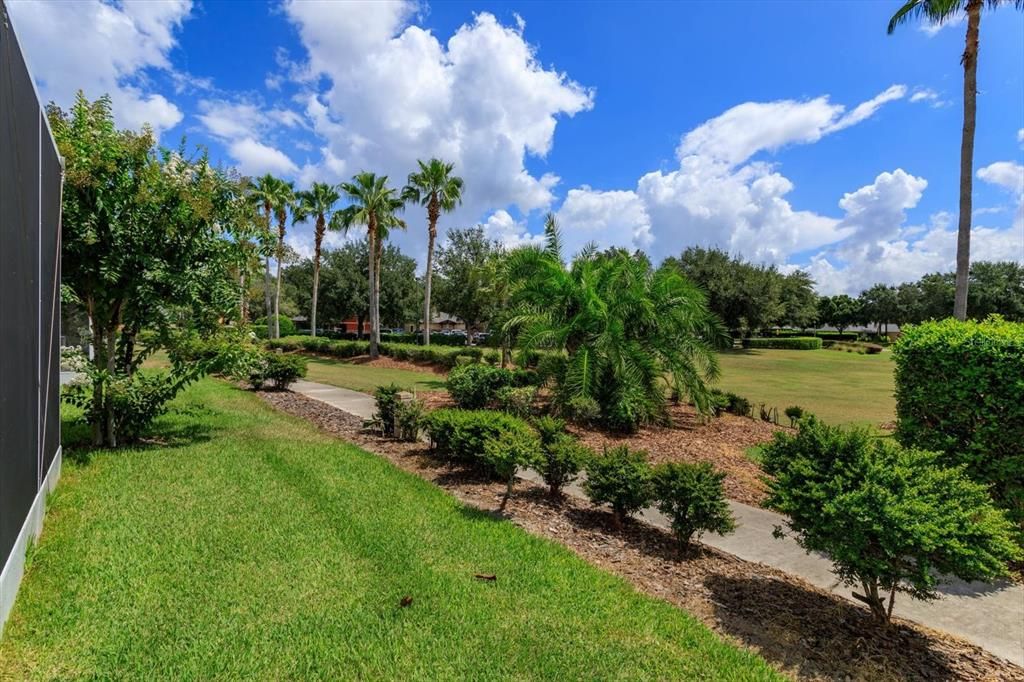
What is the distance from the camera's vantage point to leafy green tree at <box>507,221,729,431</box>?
1045cm

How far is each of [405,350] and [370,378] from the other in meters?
6.85

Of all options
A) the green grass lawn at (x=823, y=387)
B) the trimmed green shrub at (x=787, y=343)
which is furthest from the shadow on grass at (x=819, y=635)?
the trimmed green shrub at (x=787, y=343)

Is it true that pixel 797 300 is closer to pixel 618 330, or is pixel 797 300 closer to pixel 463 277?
pixel 463 277

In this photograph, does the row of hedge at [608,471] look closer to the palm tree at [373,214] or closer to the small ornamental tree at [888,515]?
the small ornamental tree at [888,515]

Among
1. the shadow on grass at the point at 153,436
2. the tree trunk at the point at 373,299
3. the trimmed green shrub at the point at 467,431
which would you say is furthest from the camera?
the tree trunk at the point at 373,299

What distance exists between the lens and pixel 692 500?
4602mm

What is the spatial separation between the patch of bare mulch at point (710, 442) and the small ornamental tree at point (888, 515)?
295 cm

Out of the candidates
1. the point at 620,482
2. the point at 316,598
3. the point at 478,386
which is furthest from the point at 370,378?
the point at 316,598

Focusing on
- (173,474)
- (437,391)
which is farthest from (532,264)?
(173,474)

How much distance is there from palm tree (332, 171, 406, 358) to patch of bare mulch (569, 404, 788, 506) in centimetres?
2053

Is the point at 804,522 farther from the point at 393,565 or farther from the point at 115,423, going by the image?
the point at 115,423

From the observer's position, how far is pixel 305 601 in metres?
3.59

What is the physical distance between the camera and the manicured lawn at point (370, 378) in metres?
17.8

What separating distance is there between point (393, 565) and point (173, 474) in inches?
159
